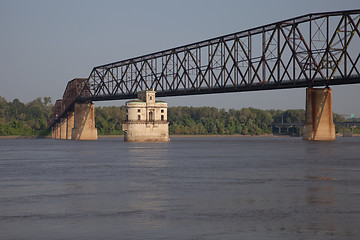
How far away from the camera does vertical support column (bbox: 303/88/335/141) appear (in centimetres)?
13100

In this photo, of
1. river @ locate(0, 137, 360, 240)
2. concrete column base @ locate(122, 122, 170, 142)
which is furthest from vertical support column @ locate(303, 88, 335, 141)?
river @ locate(0, 137, 360, 240)


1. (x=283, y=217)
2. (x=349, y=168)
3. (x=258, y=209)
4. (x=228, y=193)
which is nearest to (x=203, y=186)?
(x=228, y=193)

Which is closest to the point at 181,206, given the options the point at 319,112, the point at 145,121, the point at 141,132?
the point at 319,112

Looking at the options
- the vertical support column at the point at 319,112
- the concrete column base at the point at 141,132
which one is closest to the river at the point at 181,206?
the vertical support column at the point at 319,112

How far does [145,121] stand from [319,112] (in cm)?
5726

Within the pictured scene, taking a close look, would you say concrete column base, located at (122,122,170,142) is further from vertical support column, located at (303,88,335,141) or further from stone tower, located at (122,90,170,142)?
vertical support column, located at (303,88,335,141)

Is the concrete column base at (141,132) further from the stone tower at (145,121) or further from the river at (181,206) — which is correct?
the river at (181,206)

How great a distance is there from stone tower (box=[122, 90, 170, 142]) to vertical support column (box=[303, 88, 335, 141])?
53.5 meters

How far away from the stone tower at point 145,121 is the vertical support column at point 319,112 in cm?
5346

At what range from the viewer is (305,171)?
187ft

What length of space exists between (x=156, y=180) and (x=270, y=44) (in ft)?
314

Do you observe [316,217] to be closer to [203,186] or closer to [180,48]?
[203,186]

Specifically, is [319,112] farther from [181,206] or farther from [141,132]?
[181,206]

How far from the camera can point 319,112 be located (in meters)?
131
